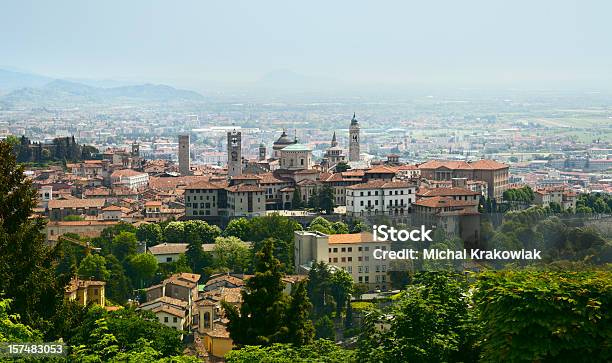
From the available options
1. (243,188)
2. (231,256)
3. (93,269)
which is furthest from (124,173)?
(93,269)

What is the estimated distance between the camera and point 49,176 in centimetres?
5362

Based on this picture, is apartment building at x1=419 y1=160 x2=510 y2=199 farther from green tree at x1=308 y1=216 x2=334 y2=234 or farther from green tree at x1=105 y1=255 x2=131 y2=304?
green tree at x1=105 y1=255 x2=131 y2=304

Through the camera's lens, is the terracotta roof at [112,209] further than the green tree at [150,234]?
Yes

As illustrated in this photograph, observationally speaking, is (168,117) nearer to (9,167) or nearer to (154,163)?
(154,163)

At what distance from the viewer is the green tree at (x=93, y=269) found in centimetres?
2589

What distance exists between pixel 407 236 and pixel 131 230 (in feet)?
48.1

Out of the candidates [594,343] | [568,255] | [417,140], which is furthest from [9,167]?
[417,140]

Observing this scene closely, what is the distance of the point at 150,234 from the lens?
33875 mm

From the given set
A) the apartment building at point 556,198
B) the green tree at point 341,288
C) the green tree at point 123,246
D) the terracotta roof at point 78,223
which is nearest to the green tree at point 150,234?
the green tree at point 123,246

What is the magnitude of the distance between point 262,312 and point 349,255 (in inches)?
509

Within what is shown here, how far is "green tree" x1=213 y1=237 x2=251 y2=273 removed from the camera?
2948 cm

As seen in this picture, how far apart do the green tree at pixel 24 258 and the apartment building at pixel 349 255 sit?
12.2 m

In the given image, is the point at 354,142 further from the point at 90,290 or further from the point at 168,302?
the point at 168,302

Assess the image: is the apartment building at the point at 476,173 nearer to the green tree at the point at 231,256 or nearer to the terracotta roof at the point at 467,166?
the terracotta roof at the point at 467,166
